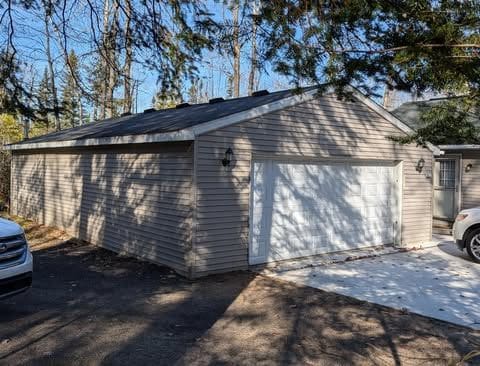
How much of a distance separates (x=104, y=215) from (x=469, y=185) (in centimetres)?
1038

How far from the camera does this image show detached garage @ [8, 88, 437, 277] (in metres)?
7.69

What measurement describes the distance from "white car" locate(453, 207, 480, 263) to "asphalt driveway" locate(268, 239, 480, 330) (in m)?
0.26

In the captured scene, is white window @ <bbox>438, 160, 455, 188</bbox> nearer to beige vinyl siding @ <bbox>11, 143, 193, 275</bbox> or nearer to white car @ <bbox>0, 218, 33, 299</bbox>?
beige vinyl siding @ <bbox>11, 143, 193, 275</bbox>

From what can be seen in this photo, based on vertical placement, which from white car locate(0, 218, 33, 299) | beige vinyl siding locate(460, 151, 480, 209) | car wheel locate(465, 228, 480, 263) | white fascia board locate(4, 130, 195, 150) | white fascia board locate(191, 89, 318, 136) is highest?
white fascia board locate(191, 89, 318, 136)

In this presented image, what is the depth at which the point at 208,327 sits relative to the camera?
5.27 metres

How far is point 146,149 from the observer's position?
8.67 metres

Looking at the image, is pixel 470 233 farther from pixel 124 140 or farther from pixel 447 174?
pixel 124 140

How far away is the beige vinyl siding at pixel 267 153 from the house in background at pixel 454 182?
9.91ft

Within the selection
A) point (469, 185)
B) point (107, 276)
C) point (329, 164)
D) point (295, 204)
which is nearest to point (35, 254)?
point (107, 276)

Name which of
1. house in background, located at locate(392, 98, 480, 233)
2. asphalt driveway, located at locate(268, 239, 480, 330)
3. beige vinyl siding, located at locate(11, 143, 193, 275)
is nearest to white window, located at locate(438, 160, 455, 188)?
house in background, located at locate(392, 98, 480, 233)

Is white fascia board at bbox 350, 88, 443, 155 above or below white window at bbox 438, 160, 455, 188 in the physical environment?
above

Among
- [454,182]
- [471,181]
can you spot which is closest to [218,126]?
[471,181]

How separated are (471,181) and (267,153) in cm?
828

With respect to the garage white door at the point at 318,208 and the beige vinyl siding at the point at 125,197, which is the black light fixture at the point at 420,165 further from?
the beige vinyl siding at the point at 125,197
